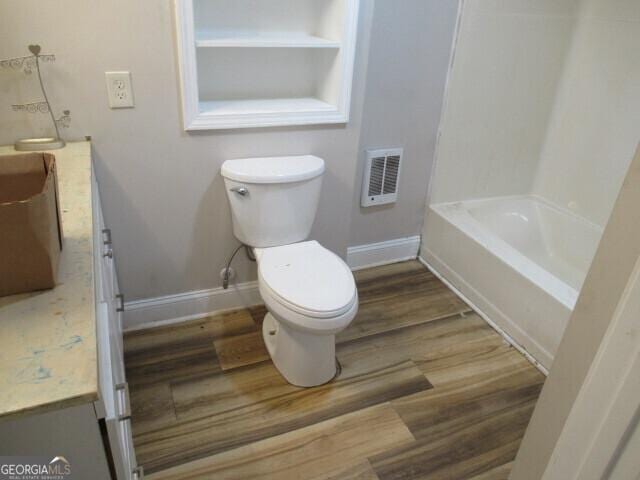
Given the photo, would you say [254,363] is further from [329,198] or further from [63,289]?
[63,289]

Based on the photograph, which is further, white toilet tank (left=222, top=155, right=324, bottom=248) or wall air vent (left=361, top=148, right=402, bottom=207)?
wall air vent (left=361, top=148, right=402, bottom=207)

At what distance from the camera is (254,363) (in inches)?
75.5

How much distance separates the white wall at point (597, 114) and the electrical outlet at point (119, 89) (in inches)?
85.6

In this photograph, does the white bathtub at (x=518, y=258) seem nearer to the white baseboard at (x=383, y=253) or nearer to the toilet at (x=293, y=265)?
the white baseboard at (x=383, y=253)

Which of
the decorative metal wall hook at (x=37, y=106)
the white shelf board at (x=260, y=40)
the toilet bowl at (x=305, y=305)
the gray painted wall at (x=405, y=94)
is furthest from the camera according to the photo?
the gray painted wall at (x=405, y=94)

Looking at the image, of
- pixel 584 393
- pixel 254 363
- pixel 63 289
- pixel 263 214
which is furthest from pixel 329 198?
pixel 584 393

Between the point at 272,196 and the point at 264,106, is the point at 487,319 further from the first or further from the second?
the point at 264,106

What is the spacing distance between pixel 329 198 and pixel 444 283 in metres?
0.83

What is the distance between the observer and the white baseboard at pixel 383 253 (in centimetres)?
258

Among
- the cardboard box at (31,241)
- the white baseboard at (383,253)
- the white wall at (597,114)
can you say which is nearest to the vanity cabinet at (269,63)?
the white baseboard at (383,253)

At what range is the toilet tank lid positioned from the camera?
1773 mm

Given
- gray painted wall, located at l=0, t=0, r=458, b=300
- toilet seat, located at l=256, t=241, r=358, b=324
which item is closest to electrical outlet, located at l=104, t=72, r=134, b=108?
gray painted wall, located at l=0, t=0, r=458, b=300

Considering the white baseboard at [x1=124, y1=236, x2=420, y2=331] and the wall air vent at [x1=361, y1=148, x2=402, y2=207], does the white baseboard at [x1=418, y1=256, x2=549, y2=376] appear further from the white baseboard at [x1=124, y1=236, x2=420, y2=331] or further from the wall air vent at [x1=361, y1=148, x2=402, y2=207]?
the white baseboard at [x1=124, y1=236, x2=420, y2=331]

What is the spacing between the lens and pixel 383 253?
2641 millimetres
